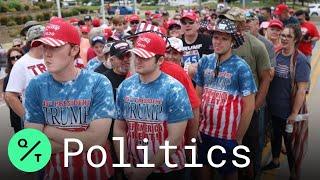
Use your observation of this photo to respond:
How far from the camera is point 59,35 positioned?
9.62 feet

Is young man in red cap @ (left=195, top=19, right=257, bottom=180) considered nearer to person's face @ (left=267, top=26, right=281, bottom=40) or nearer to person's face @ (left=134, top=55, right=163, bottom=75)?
person's face @ (left=134, top=55, right=163, bottom=75)

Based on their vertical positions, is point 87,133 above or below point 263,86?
above

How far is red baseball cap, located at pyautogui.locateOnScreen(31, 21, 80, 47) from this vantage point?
2904 millimetres

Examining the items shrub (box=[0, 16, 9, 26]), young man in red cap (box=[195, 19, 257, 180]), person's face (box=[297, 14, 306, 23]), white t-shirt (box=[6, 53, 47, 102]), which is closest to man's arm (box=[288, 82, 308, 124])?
young man in red cap (box=[195, 19, 257, 180])

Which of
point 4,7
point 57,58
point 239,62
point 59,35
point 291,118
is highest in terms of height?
point 59,35

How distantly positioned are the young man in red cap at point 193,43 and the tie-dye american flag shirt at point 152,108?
6.36 feet

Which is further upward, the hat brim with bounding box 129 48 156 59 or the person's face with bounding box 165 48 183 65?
the hat brim with bounding box 129 48 156 59

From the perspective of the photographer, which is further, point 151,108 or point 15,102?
point 15,102

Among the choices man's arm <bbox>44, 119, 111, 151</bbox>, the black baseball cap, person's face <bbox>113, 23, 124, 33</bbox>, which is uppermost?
the black baseball cap

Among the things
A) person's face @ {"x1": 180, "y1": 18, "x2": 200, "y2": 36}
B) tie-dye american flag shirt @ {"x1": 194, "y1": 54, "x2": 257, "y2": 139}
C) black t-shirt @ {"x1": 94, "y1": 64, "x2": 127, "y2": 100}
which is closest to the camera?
tie-dye american flag shirt @ {"x1": 194, "y1": 54, "x2": 257, "y2": 139}

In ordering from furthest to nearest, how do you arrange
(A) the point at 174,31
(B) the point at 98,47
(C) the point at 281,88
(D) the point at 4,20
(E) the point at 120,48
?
(D) the point at 4,20 → (A) the point at 174,31 → (B) the point at 98,47 → (C) the point at 281,88 → (E) the point at 120,48

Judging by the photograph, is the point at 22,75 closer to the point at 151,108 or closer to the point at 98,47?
the point at 151,108

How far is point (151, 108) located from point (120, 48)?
1.43 meters

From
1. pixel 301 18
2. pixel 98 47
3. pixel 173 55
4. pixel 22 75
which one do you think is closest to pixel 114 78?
pixel 173 55
